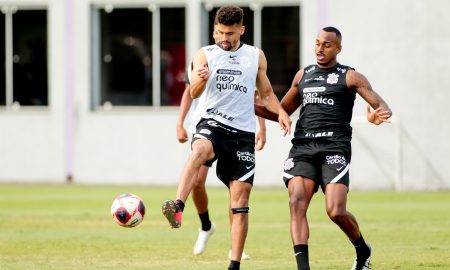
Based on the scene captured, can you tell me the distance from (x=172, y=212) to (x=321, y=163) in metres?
1.57

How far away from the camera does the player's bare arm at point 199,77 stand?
11602mm

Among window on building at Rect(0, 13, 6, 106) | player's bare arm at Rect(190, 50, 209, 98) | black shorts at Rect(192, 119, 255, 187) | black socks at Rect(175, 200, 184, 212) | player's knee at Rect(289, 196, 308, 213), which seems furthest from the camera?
window on building at Rect(0, 13, 6, 106)

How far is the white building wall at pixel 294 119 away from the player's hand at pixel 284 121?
15.5m

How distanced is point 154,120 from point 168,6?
2625mm

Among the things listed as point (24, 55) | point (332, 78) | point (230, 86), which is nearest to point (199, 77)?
point (230, 86)

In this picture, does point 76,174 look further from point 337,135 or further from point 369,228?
point 337,135

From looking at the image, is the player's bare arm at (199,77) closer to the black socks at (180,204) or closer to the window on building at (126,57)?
the black socks at (180,204)

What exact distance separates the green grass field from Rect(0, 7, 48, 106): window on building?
517cm

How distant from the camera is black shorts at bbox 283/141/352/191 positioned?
11500mm

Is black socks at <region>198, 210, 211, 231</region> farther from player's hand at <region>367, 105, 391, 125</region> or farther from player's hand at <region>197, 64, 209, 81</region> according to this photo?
player's hand at <region>367, 105, 391, 125</region>

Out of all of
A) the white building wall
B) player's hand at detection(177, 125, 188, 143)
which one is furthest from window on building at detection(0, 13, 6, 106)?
player's hand at detection(177, 125, 188, 143)

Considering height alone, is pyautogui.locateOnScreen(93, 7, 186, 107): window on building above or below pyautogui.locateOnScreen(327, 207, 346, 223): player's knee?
above

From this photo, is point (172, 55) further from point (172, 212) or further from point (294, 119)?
point (172, 212)

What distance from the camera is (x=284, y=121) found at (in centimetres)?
1174
